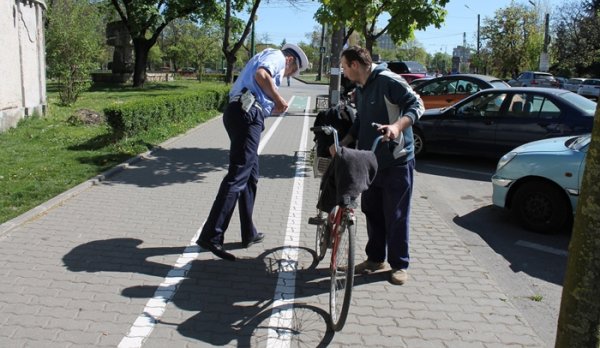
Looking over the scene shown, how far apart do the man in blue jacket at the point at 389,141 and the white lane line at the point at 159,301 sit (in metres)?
1.64

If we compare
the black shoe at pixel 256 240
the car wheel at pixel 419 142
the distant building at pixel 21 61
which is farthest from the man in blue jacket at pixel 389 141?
the distant building at pixel 21 61

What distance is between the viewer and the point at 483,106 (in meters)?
9.89

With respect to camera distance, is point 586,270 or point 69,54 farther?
point 69,54

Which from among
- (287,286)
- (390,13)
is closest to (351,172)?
(287,286)

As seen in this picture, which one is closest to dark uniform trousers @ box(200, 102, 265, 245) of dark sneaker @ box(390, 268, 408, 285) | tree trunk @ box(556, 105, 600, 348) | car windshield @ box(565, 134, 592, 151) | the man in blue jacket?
the man in blue jacket

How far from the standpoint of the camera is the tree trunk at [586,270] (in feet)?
7.09

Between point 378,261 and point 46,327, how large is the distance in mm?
2607

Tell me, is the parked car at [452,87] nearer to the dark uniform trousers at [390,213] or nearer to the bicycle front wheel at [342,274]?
the dark uniform trousers at [390,213]

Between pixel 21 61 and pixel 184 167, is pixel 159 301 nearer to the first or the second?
pixel 184 167

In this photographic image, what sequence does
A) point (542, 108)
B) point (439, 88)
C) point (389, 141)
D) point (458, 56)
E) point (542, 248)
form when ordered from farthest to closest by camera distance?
1. point (458, 56)
2. point (439, 88)
3. point (542, 108)
4. point (542, 248)
5. point (389, 141)

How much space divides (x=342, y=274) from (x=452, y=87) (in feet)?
40.1

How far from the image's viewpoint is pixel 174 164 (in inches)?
359

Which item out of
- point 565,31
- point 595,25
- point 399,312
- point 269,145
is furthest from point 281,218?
point 565,31

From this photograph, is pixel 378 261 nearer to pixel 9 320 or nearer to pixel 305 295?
pixel 305 295
